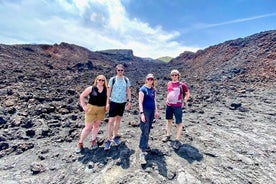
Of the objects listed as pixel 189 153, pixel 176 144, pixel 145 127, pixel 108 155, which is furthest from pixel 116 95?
pixel 189 153

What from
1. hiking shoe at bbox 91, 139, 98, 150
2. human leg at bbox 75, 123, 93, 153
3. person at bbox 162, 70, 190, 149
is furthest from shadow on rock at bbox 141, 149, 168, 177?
human leg at bbox 75, 123, 93, 153

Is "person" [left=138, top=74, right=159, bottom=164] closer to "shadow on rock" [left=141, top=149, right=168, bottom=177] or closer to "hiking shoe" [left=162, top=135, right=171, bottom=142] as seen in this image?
"shadow on rock" [left=141, top=149, right=168, bottom=177]

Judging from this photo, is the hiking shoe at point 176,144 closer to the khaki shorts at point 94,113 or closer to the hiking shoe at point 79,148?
the khaki shorts at point 94,113

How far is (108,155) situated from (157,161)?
3.61 ft

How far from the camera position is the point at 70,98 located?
13.2 meters

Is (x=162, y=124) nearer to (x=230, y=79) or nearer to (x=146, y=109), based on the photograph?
(x=146, y=109)

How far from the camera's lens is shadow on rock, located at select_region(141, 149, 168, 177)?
5.52 m

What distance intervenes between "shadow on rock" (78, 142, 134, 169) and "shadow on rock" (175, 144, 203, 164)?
1076mm

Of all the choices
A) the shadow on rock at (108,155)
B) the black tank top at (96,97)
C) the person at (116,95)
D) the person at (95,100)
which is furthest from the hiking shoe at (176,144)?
the black tank top at (96,97)

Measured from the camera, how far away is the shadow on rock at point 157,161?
18.1ft

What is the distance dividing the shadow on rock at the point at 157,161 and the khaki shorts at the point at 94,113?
137 cm

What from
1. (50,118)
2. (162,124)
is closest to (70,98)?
(50,118)

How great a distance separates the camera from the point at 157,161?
19.1 ft

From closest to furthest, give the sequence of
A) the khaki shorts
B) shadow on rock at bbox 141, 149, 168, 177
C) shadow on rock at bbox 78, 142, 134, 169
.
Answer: shadow on rock at bbox 141, 149, 168, 177 < shadow on rock at bbox 78, 142, 134, 169 < the khaki shorts
